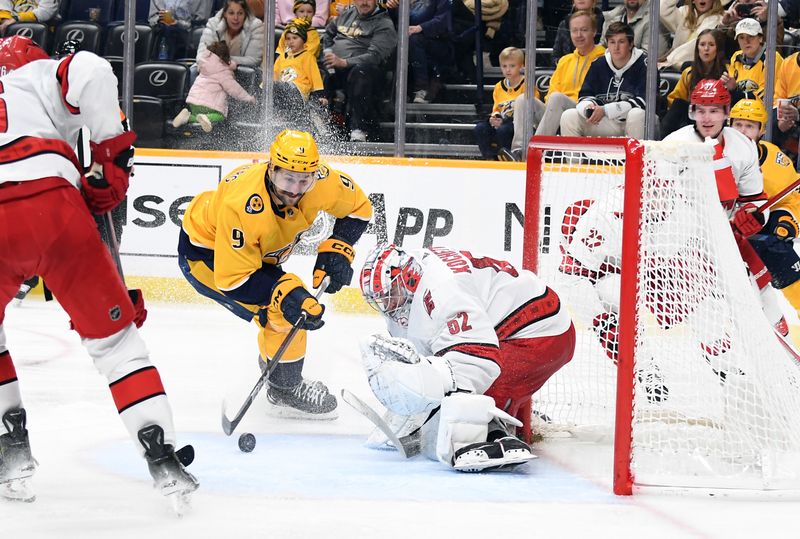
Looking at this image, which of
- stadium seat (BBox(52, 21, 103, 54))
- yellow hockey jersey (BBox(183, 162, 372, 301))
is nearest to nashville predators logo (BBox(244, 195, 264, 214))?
yellow hockey jersey (BBox(183, 162, 372, 301))

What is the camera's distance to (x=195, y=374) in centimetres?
461

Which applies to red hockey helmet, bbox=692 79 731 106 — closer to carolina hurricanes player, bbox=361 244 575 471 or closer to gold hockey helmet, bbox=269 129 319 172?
carolina hurricanes player, bbox=361 244 575 471

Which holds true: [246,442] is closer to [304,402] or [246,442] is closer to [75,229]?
[304,402]

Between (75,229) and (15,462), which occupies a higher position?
(75,229)

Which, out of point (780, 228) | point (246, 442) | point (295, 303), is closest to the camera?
point (246, 442)

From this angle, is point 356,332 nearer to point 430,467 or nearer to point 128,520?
point 430,467

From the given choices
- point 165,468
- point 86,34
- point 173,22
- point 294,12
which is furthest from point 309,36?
point 165,468

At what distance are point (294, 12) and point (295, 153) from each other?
3.17 metres

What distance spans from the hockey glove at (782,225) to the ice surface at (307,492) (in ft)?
5.16

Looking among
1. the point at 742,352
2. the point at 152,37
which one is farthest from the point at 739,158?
the point at 152,37

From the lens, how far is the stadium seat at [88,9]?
6.63 meters

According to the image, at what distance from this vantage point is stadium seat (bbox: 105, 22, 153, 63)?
659 centimetres

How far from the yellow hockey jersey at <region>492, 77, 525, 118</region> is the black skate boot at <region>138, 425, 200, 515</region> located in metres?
4.17

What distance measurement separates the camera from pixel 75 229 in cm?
257
